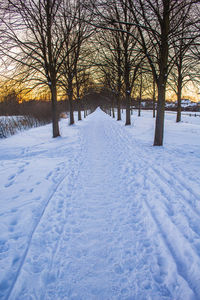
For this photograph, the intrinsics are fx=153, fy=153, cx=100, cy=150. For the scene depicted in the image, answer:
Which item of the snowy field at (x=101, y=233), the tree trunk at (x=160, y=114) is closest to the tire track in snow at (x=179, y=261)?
the snowy field at (x=101, y=233)

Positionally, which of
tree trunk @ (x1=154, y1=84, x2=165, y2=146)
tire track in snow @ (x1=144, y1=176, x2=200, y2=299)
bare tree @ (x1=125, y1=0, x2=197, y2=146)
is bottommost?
tire track in snow @ (x1=144, y1=176, x2=200, y2=299)

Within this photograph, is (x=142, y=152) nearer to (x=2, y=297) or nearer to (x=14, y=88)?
(x=2, y=297)

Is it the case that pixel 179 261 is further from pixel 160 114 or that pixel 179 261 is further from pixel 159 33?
pixel 159 33

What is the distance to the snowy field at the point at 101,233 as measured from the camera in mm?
1864

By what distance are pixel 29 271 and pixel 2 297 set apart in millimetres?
350

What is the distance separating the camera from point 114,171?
5176 millimetres

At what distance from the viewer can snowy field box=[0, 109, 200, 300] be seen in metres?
1.86

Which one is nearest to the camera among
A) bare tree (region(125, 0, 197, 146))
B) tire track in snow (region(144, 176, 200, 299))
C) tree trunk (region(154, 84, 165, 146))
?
tire track in snow (region(144, 176, 200, 299))

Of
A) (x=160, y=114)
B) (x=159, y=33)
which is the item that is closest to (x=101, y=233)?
(x=160, y=114)

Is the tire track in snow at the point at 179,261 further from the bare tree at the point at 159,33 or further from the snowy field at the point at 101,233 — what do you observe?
the bare tree at the point at 159,33

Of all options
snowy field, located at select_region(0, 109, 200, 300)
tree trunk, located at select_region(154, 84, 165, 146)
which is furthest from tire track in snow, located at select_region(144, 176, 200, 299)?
tree trunk, located at select_region(154, 84, 165, 146)

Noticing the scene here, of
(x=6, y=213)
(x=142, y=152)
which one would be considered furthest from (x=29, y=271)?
(x=142, y=152)

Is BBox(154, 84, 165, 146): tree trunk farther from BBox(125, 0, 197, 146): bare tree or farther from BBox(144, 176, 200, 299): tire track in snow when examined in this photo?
BBox(144, 176, 200, 299): tire track in snow

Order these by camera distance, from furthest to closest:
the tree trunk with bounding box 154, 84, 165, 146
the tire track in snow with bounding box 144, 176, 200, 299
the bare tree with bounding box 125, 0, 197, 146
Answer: the tree trunk with bounding box 154, 84, 165, 146 → the bare tree with bounding box 125, 0, 197, 146 → the tire track in snow with bounding box 144, 176, 200, 299
